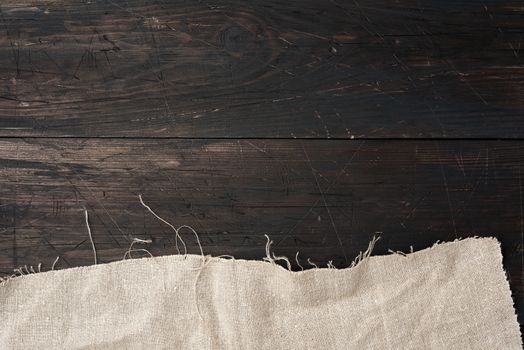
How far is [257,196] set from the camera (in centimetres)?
82

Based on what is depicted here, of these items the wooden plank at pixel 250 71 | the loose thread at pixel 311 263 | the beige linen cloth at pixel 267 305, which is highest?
the wooden plank at pixel 250 71

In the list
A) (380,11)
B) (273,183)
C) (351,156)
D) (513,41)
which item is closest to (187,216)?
(273,183)

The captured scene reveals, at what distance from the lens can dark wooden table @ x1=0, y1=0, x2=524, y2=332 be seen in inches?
32.0

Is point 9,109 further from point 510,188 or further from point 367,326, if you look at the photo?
point 510,188

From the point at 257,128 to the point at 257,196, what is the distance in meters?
0.09

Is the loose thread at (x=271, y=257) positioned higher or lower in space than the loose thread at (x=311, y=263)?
higher

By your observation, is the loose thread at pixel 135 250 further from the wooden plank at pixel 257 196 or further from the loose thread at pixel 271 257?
the loose thread at pixel 271 257

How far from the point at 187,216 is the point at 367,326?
0.27 m

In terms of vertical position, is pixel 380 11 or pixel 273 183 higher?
pixel 380 11

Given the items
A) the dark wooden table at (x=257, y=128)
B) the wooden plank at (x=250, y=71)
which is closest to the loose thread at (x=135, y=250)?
the dark wooden table at (x=257, y=128)

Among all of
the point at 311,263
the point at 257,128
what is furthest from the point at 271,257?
the point at 257,128

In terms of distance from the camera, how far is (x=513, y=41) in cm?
84

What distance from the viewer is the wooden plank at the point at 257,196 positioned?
0.81 metres

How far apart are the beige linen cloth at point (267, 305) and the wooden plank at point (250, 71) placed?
177 mm
